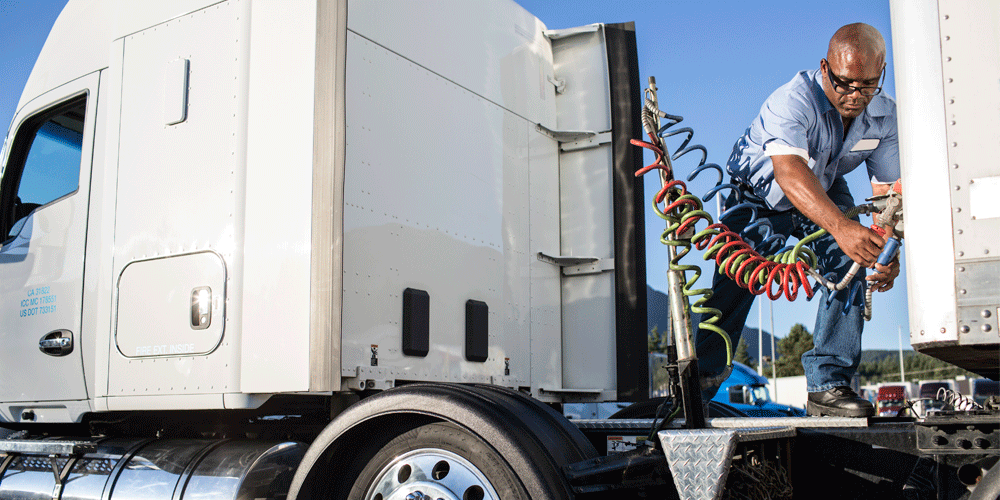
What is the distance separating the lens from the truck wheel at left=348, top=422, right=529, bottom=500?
8.92 feet

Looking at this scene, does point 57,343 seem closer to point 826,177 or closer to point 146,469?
point 146,469

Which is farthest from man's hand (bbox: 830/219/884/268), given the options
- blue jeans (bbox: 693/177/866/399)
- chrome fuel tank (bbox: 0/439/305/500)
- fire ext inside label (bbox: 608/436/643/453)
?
chrome fuel tank (bbox: 0/439/305/500)

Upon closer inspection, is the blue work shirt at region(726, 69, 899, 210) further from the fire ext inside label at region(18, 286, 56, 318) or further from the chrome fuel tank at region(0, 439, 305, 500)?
the fire ext inside label at region(18, 286, 56, 318)

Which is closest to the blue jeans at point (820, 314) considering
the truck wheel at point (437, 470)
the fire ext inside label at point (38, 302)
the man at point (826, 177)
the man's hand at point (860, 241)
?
the man at point (826, 177)

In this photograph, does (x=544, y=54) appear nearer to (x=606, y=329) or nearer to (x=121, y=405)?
(x=606, y=329)

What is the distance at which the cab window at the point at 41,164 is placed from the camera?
465cm

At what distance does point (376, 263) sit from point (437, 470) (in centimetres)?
111

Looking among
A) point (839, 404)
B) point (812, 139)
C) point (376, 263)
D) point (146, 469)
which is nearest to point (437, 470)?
point (376, 263)

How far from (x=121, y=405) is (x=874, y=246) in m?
3.51

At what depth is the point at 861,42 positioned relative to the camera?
3.31 m

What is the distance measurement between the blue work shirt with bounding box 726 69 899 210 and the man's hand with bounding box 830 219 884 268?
0.58 meters

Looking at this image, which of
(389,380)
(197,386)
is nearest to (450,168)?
(389,380)

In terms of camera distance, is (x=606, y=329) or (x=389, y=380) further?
(x=606, y=329)

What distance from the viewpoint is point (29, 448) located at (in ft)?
14.0
